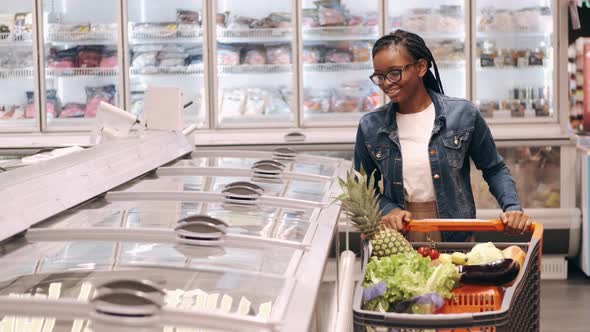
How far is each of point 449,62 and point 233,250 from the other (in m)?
4.78

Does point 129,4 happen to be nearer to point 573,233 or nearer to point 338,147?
point 338,147

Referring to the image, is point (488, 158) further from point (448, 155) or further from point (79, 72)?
point (79, 72)

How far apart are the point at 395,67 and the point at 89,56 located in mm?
3959

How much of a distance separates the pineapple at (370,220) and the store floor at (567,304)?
2.78m

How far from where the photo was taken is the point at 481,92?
261 inches

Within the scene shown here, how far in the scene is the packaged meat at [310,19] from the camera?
250 inches

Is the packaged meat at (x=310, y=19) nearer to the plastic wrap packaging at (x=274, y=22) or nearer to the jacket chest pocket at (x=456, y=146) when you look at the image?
the plastic wrap packaging at (x=274, y=22)

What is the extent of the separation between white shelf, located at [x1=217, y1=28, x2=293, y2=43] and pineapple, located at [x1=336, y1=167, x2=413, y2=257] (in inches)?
158

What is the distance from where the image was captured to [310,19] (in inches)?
251

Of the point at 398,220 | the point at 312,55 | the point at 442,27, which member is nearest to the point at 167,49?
the point at 312,55

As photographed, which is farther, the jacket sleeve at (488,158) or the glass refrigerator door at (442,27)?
the glass refrigerator door at (442,27)

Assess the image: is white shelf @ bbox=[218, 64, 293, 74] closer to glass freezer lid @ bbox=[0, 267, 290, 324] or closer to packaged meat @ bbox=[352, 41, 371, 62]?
packaged meat @ bbox=[352, 41, 371, 62]

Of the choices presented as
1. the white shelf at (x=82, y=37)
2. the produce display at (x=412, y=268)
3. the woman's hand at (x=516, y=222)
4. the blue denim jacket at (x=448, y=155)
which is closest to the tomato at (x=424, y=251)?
the produce display at (x=412, y=268)

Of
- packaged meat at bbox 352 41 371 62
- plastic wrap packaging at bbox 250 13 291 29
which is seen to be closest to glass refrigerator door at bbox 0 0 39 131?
plastic wrap packaging at bbox 250 13 291 29
